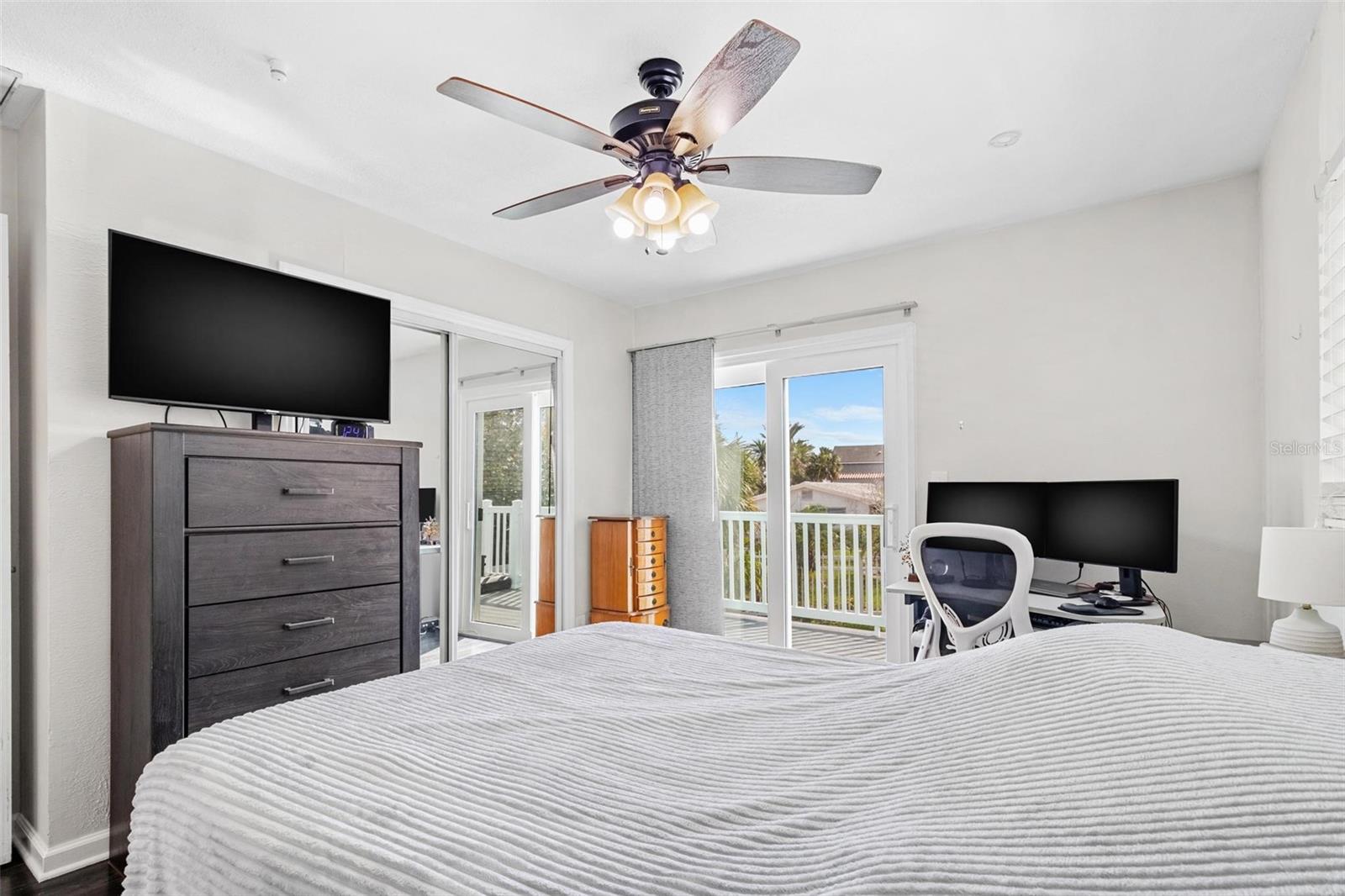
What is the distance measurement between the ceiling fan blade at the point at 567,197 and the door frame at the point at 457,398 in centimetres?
108

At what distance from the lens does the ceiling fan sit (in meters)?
1.66

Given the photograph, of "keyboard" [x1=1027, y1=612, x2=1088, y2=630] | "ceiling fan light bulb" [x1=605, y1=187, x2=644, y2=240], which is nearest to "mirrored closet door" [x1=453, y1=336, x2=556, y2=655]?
"ceiling fan light bulb" [x1=605, y1=187, x2=644, y2=240]

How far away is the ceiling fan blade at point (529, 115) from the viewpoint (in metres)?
1.66

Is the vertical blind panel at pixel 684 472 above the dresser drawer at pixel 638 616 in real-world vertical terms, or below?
above

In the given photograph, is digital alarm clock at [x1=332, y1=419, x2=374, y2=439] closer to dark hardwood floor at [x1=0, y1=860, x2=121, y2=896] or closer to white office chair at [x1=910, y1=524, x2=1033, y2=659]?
dark hardwood floor at [x1=0, y1=860, x2=121, y2=896]

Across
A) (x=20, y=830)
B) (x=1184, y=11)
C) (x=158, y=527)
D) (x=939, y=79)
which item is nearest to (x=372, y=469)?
(x=158, y=527)

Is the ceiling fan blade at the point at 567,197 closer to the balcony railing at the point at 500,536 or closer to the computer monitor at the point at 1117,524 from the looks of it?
the balcony railing at the point at 500,536

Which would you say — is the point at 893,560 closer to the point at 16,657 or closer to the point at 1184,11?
the point at 1184,11

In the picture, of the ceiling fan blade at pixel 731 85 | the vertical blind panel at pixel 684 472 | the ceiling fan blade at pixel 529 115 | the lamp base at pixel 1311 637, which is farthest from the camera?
the vertical blind panel at pixel 684 472

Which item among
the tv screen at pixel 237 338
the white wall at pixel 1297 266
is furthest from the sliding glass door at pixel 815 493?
the tv screen at pixel 237 338

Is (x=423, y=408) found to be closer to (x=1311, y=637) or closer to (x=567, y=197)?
(x=567, y=197)

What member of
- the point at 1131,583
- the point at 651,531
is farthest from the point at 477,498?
the point at 1131,583

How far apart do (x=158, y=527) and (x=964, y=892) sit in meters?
2.36

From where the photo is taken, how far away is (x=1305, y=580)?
1.74 metres
